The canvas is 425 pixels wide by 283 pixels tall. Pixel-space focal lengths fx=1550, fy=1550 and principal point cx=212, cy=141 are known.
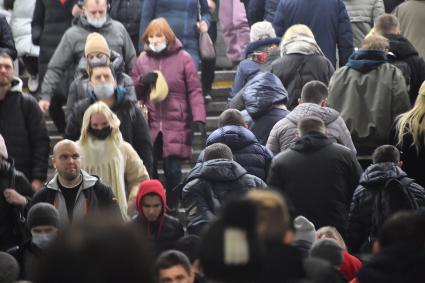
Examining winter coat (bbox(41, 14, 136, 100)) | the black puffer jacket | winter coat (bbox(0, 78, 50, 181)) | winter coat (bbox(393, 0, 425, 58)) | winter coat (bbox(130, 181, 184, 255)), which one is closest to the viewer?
winter coat (bbox(130, 181, 184, 255))

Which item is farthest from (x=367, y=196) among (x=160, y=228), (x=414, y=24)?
(x=414, y=24)

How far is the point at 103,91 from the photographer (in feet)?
46.5

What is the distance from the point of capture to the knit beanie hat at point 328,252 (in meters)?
8.67

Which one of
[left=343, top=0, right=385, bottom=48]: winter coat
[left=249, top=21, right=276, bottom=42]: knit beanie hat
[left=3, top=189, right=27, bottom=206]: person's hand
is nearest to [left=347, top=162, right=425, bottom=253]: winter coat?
[left=3, top=189, right=27, bottom=206]: person's hand

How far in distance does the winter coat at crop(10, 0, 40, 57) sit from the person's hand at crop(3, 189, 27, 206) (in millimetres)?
6232

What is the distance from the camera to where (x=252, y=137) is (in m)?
13.1

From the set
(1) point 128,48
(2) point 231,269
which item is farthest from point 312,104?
(2) point 231,269

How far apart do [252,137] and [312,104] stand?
0.71m

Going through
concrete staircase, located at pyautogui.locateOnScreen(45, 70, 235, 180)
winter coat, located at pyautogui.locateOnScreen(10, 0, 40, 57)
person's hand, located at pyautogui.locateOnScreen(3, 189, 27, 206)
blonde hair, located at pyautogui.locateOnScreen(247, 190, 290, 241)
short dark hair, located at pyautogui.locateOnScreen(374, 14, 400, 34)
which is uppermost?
blonde hair, located at pyautogui.locateOnScreen(247, 190, 290, 241)

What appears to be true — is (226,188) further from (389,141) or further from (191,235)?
(389,141)

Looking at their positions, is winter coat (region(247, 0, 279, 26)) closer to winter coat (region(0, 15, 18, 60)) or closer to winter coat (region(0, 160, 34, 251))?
winter coat (region(0, 15, 18, 60))

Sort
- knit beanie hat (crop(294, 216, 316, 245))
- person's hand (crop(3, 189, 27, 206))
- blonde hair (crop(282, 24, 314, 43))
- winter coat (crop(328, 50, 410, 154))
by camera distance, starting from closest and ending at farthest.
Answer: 1. knit beanie hat (crop(294, 216, 316, 245))
2. person's hand (crop(3, 189, 27, 206))
3. winter coat (crop(328, 50, 410, 154))
4. blonde hair (crop(282, 24, 314, 43))

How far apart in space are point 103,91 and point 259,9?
5.16 m

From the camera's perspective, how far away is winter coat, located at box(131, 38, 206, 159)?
15.9 metres
